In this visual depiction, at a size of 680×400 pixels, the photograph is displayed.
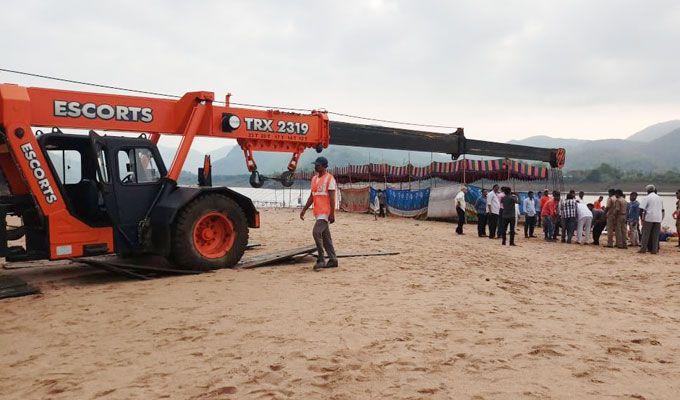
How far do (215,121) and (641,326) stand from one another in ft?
21.6

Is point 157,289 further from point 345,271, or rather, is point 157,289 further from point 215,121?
point 215,121

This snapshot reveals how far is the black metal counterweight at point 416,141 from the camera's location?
955 centimetres

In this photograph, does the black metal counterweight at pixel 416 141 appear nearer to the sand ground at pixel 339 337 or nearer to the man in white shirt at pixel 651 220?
the man in white shirt at pixel 651 220

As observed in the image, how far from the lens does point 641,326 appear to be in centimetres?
463

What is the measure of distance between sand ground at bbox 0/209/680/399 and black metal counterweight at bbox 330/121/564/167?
11.1ft

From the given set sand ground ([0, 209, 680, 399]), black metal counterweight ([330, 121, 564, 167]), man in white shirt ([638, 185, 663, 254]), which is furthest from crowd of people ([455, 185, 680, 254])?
sand ground ([0, 209, 680, 399])

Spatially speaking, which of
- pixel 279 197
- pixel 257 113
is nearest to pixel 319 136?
pixel 257 113

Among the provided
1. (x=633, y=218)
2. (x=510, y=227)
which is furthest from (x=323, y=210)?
(x=633, y=218)

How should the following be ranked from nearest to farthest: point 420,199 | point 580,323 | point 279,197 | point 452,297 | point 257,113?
point 580,323, point 452,297, point 257,113, point 420,199, point 279,197

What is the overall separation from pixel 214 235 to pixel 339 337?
407 cm

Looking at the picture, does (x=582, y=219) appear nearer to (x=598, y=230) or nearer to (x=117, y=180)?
(x=598, y=230)

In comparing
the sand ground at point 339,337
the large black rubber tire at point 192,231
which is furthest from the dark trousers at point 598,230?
the large black rubber tire at point 192,231

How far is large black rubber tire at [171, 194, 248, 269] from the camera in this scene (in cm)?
689

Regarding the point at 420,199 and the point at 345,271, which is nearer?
the point at 345,271
